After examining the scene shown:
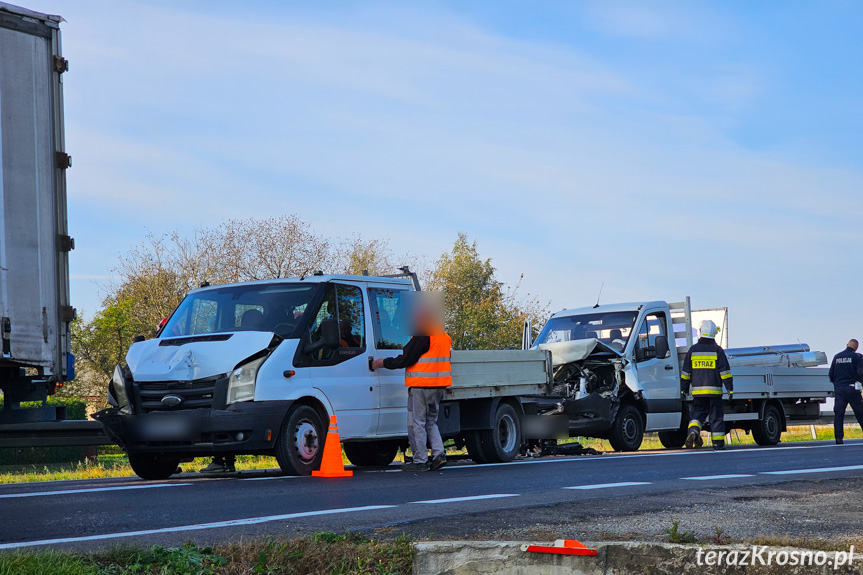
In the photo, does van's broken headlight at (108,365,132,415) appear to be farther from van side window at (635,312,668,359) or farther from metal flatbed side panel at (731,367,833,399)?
metal flatbed side panel at (731,367,833,399)

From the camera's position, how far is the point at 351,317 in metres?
11.4

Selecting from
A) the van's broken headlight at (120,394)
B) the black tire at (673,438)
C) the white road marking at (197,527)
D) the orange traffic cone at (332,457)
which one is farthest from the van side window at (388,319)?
the black tire at (673,438)

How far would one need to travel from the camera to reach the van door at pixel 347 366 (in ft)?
35.5

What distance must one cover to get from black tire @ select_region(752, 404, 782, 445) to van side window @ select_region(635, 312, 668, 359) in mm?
3653

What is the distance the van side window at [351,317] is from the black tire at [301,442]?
0.95 metres

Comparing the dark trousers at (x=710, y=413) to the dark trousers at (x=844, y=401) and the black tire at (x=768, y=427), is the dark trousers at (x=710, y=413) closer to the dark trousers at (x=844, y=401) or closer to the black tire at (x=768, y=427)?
the dark trousers at (x=844, y=401)

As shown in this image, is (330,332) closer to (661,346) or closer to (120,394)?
(120,394)

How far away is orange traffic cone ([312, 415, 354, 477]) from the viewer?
33.8ft

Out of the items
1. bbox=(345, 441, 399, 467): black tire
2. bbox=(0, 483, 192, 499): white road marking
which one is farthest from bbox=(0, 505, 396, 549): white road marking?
bbox=(345, 441, 399, 467): black tire

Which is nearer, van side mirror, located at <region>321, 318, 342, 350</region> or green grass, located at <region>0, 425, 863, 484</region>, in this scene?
van side mirror, located at <region>321, 318, 342, 350</region>

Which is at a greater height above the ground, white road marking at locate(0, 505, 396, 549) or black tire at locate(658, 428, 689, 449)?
white road marking at locate(0, 505, 396, 549)

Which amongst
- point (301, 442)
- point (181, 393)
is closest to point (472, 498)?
point (301, 442)

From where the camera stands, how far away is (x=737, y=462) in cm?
1212

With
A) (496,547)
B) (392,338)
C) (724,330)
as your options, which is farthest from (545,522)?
(724,330)
